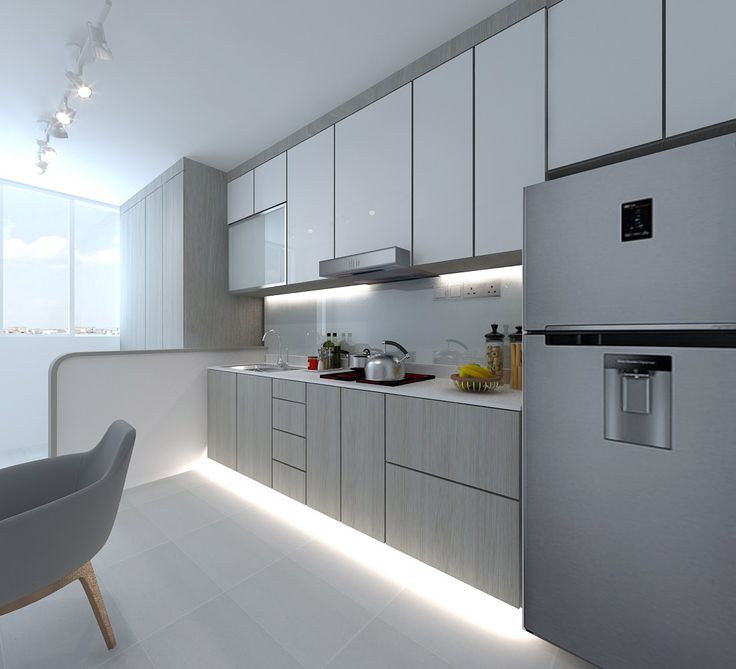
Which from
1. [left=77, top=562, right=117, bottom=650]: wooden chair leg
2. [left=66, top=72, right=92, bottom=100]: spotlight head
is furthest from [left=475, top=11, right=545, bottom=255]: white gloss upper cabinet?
[left=66, top=72, right=92, bottom=100]: spotlight head

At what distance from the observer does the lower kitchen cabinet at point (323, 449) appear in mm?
2018

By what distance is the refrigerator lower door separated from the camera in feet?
3.04

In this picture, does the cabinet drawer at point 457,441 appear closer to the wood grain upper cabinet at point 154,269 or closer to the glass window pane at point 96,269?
the wood grain upper cabinet at point 154,269

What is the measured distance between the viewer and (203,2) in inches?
66.9

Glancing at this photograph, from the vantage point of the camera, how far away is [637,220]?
1.04 m

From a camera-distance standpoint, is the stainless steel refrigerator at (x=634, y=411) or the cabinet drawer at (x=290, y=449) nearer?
the stainless steel refrigerator at (x=634, y=411)

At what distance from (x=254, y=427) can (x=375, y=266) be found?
1.43 metres

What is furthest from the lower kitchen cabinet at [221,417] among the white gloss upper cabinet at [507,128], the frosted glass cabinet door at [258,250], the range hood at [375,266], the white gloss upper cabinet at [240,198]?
the white gloss upper cabinet at [507,128]

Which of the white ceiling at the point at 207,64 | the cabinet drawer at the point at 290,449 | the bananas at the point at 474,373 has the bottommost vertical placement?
the cabinet drawer at the point at 290,449

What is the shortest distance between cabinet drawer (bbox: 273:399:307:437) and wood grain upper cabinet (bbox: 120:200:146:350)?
2205 mm

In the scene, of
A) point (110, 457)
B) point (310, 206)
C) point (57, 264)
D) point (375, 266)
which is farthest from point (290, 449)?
point (57, 264)

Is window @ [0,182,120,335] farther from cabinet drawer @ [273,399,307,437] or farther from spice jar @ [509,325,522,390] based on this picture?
spice jar @ [509,325,522,390]

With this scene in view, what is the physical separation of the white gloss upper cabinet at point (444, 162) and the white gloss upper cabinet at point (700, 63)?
30.0 inches

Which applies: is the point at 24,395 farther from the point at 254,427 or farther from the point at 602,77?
the point at 602,77
